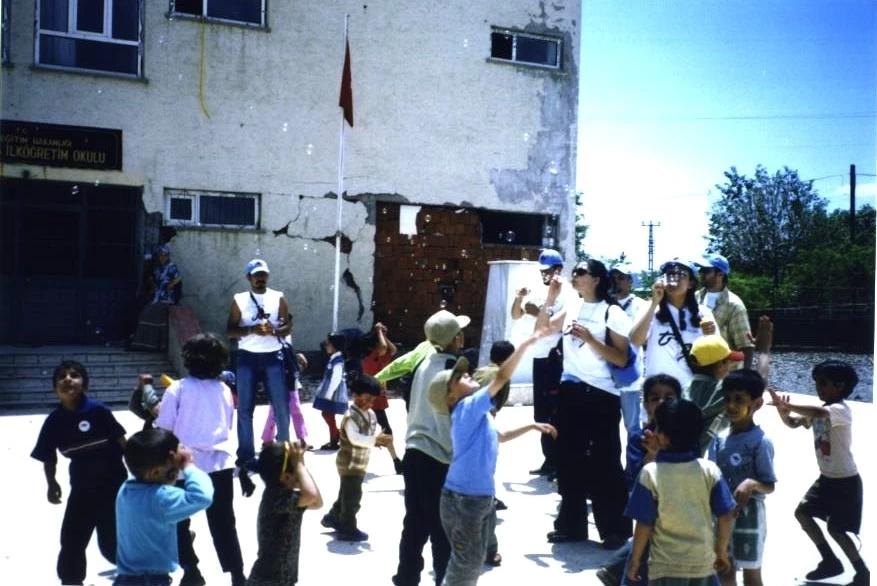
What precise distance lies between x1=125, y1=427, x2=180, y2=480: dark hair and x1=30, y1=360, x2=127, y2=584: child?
743 millimetres

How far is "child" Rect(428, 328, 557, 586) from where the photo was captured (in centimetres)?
356

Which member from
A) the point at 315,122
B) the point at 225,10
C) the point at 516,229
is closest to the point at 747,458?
the point at 315,122

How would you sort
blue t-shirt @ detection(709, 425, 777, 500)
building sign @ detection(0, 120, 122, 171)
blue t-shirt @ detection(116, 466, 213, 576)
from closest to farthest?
1. blue t-shirt @ detection(116, 466, 213, 576)
2. blue t-shirt @ detection(709, 425, 777, 500)
3. building sign @ detection(0, 120, 122, 171)

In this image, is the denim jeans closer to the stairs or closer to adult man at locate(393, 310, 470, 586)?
adult man at locate(393, 310, 470, 586)

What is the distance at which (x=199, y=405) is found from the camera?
3986 mm

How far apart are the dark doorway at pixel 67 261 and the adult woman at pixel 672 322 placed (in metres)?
9.07

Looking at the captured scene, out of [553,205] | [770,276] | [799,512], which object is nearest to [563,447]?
[799,512]

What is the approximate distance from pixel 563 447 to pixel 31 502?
3.59m

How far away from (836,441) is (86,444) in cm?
358

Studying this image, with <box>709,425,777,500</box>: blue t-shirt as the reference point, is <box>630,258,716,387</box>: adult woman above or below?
above

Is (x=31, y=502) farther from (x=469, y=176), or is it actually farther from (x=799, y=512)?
(x=469, y=176)

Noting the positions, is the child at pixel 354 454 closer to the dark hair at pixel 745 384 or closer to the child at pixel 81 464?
the child at pixel 81 464

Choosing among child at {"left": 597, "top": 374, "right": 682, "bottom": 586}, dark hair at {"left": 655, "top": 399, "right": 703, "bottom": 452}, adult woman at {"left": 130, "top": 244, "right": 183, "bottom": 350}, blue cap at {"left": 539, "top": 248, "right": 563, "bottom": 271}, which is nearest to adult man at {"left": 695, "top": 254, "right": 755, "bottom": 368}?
child at {"left": 597, "top": 374, "right": 682, "bottom": 586}

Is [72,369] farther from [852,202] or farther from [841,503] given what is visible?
[852,202]
